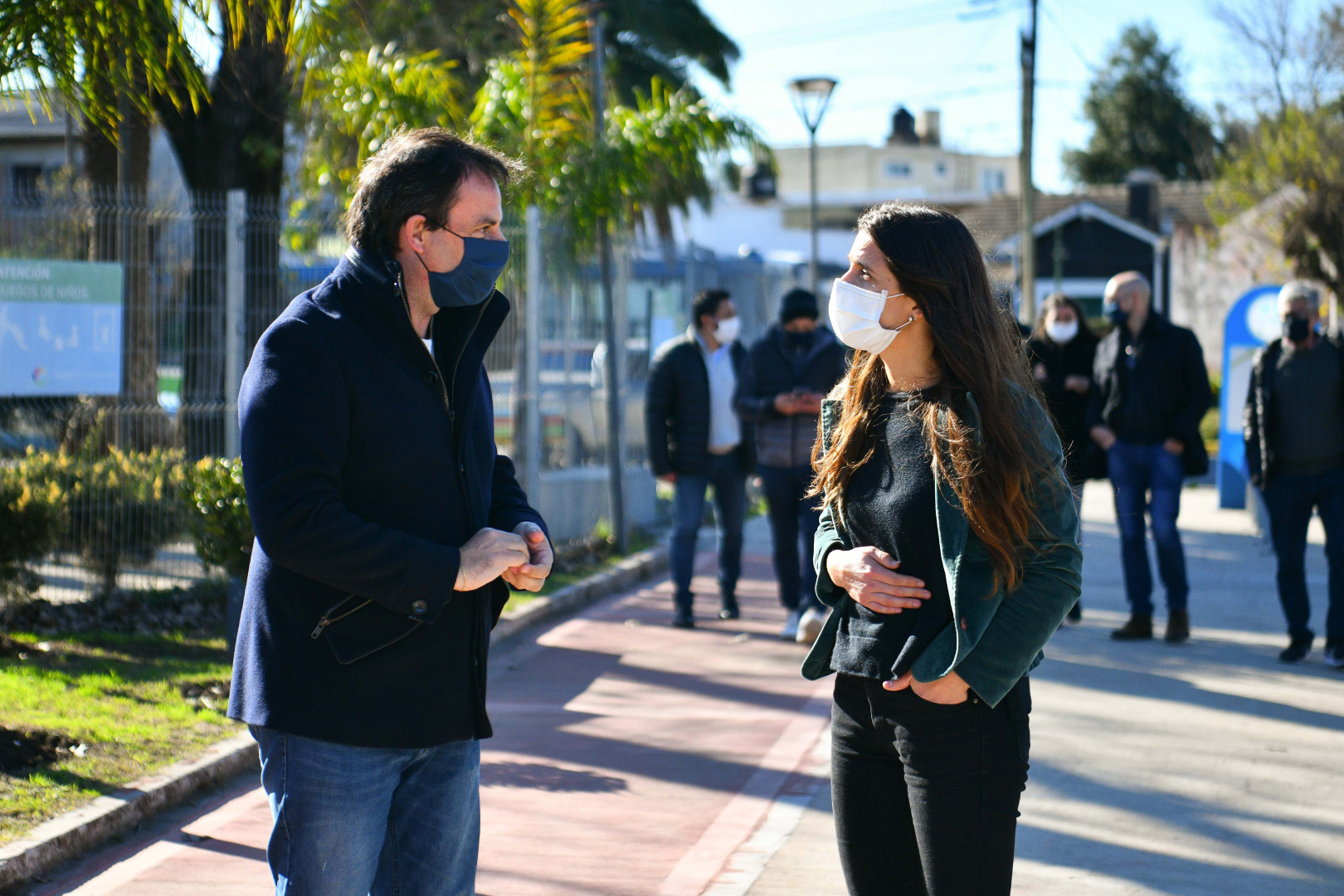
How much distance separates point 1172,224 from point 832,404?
4564 centimetres

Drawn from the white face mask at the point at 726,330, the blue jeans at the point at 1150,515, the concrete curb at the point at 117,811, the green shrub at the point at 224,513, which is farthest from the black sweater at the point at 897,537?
the white face mask at the point at 726,330

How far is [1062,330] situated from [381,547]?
7296mm

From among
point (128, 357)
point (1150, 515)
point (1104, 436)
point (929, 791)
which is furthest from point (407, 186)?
point (1150, 515)

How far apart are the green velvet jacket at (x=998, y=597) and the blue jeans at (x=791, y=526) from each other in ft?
17.6

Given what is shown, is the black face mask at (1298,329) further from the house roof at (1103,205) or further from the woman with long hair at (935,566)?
the house roof at (1103,205)

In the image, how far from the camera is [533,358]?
1084 centimetres

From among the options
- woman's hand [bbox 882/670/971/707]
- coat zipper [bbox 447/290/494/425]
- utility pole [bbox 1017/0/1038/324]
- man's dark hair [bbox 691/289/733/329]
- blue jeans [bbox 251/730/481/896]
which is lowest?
blue jeans [bbox 251/730/481/896]

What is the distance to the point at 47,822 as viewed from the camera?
14.7 ft

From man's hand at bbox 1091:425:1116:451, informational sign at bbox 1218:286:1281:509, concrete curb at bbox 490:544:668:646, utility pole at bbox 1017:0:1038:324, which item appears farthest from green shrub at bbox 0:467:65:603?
utility pole at bbox 1017:0:1038:324

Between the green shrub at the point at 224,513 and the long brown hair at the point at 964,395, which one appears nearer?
the long brown hair at the point at 964,395

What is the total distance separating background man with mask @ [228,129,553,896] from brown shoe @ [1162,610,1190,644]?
21.1 feet

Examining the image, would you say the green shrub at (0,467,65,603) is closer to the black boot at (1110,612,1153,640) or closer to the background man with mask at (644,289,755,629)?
the background man with mask at (644,289,755,629)

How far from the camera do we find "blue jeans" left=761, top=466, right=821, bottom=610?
8133 millimetres

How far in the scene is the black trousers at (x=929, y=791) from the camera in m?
2.60
